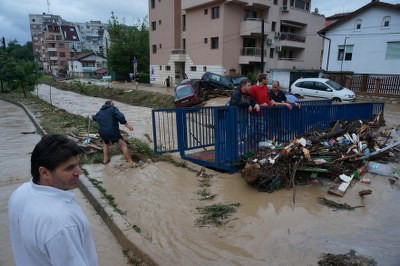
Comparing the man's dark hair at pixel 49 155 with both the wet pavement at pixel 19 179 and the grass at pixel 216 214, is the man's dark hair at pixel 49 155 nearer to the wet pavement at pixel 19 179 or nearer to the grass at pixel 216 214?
the wet pavement at pixel 19 179

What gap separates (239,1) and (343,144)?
2713 cm

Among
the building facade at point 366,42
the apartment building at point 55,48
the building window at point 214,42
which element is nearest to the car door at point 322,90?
the building facade at point 366,42

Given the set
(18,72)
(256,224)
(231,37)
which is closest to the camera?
(256,224)

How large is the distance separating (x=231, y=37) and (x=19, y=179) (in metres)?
28.3

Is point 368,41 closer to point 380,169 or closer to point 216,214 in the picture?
point 380,169

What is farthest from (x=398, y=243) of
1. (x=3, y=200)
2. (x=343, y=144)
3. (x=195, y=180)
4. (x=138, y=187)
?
(x=3, y=200)

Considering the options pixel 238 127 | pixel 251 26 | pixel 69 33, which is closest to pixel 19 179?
pixel 238 127

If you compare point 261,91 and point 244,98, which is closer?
point 244,98

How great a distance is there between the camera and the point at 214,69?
105 feet

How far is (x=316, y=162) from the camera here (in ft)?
18.1

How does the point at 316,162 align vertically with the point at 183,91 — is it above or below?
below

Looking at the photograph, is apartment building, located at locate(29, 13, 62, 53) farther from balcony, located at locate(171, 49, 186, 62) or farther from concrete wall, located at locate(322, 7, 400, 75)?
concrete wall, located at locate(322, 7, 400, 75)

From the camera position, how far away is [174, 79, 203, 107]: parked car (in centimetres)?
1664

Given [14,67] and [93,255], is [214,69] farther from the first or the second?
[93,255]
